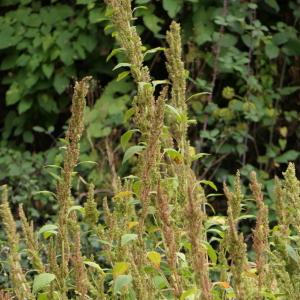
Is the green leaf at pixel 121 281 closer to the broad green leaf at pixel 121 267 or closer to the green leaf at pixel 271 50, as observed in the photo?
the broad green leaf at pixel 121 267

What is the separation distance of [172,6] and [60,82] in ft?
2.99

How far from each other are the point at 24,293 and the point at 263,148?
366cm

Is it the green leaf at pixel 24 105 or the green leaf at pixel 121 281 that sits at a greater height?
the green leaf at pixel 121 281

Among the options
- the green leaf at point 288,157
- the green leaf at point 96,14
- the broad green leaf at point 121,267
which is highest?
the broad green leaf at point 121,267

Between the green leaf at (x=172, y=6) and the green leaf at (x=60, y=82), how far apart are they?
842 millimetres

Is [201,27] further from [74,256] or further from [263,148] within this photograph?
[74,256]

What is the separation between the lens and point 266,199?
485 cm

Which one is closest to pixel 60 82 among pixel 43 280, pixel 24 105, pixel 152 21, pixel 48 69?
pixel 48 69

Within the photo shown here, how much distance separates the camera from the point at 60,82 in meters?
5.39

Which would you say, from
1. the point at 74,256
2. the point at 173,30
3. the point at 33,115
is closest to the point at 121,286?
the point at 74,256

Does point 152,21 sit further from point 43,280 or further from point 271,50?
point 43,280

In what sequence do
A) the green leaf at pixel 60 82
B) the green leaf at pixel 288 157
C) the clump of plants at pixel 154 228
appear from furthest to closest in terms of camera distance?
the green leaf at pixel 60 82 < the green leaf at pixel 288 157 < the clump of plants at pixel 154 228

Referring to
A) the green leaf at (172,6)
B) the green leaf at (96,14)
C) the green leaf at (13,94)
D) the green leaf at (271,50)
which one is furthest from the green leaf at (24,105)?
the green leaf at (271,50)

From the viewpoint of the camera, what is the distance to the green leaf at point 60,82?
5.33m
